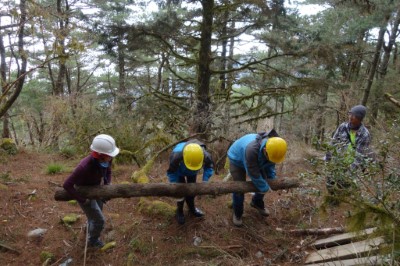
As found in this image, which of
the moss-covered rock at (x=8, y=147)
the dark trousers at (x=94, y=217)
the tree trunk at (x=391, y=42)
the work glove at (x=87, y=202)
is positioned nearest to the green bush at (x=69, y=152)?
the moss-covered rock at (x=8, y=147)

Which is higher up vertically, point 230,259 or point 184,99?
point 184,99

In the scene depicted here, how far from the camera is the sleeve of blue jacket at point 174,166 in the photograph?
4473 mm

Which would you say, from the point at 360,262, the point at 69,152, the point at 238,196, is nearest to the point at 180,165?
the point at 238,196

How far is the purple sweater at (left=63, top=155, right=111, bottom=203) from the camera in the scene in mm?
3918

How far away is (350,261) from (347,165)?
4.99ft

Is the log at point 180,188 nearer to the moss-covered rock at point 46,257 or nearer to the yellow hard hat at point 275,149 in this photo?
the yellow hard hat at point 275,149

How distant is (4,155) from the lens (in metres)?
8.28

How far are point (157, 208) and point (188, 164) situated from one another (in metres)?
1.35

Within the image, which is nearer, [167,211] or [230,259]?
[230,259]

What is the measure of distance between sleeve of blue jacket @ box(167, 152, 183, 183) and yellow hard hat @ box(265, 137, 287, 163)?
1.25 m

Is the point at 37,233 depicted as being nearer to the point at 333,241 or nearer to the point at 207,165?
the point at 207,165

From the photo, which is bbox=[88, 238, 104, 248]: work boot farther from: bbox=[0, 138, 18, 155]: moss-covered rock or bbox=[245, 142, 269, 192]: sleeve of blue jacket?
bbox=[0, 138, 18, 155]: moss-covered rock

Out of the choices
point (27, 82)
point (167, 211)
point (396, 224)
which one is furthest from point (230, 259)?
point (27, 82)

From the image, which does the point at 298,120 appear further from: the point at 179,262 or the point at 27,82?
the point at 27,82
